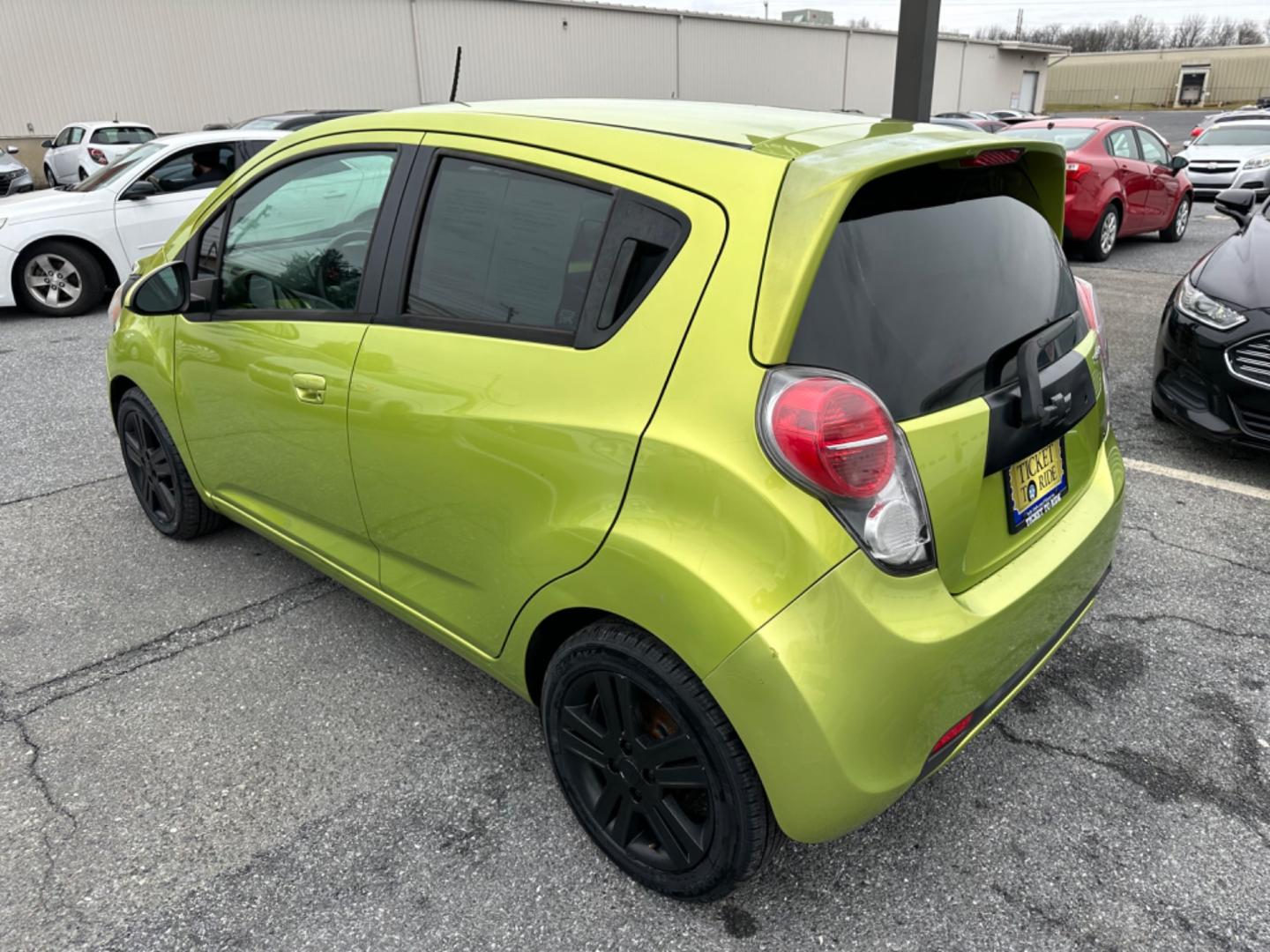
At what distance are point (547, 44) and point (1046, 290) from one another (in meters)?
33.3

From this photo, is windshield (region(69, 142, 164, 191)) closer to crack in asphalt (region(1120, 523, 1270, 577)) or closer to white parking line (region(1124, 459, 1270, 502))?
white parking line (region(1124, 459, 1270, 502))

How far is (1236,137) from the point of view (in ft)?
54.6

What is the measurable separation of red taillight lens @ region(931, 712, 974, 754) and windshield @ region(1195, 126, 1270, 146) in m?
18.9

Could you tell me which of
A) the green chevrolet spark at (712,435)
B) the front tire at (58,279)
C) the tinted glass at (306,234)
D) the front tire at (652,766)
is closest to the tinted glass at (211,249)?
the tinted glass at (306,234)

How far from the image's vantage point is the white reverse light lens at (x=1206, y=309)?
13.7 ft

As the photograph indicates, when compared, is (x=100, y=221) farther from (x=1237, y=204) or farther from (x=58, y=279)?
(x=1237, y=204)

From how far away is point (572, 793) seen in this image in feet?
7.18

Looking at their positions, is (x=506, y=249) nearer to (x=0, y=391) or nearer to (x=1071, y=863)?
(x=1071, y=863)

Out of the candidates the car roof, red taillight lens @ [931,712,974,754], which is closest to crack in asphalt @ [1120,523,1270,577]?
red taillight lens @ [931,712,974,754]

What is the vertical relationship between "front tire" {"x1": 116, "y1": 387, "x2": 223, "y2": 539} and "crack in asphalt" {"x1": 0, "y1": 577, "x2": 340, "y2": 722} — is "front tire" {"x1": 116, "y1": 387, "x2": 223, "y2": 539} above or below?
above

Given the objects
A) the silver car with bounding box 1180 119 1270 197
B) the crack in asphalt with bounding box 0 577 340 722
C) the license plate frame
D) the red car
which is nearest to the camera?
the license plate frame

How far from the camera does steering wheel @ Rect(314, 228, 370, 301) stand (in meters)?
2.52

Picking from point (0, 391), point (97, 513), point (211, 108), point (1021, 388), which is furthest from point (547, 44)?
point (1021, 388)

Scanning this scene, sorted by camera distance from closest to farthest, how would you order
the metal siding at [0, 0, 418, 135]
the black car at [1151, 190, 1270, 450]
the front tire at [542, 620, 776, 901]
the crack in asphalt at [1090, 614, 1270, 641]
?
the front tire at [542, 620, 776, 901]
the crack in asphalt at [1090, 614, 1270, 641]
the black car at [1151, 190, 1270, 450]
the metal siding at [0, 0, 418, 135]
